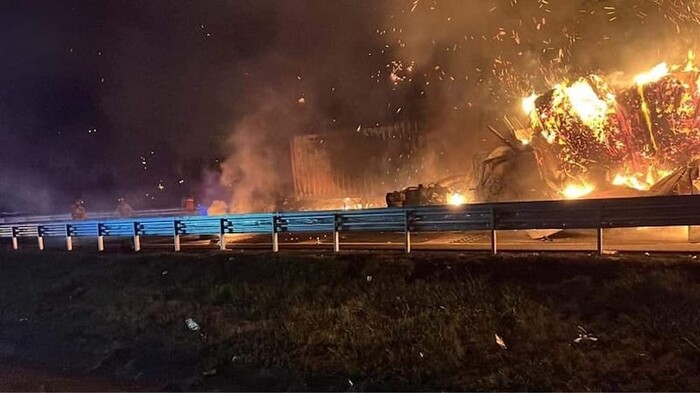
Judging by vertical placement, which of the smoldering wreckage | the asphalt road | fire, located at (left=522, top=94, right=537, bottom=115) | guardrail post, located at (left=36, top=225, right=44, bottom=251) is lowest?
the asphalt road

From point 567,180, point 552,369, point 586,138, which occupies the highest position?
point 586,138

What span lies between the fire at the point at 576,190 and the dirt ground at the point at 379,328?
10363mm

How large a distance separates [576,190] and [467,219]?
10.2m

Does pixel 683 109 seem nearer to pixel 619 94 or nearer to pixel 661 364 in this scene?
pixel 619 94

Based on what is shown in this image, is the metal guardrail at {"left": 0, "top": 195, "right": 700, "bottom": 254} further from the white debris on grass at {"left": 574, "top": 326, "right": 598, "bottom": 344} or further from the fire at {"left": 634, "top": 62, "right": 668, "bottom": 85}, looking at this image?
the fire at {"left": 634, "top": 62, "right": 668, "bottom": 85}

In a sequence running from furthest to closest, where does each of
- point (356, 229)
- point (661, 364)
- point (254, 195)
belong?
point (254, 195) → point (356, 229) → point (661, 364)

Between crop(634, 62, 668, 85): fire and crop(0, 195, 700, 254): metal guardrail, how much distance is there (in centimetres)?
1150

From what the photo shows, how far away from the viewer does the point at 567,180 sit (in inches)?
845

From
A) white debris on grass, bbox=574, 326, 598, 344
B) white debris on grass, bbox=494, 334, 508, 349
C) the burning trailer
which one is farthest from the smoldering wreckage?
white debris on grass, bbox=494, 334, 508, 349

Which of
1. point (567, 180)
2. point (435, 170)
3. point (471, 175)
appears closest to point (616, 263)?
point (567, 180)

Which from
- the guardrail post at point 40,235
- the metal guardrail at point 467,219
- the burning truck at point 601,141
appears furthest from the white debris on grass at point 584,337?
the guardrail post at point 40,235

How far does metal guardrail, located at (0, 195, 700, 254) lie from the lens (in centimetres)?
1073

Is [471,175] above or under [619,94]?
under

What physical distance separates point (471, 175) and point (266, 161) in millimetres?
15333
